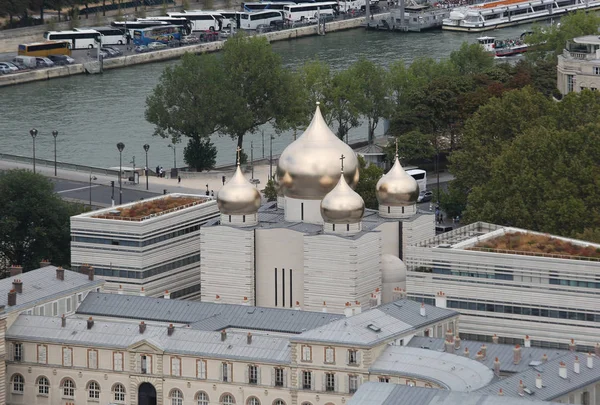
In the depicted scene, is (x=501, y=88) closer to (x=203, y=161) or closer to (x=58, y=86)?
(x=203, y=161)

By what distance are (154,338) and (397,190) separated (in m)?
15.6

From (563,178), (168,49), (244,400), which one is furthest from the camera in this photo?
(168,49)

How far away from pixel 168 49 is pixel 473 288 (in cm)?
9275

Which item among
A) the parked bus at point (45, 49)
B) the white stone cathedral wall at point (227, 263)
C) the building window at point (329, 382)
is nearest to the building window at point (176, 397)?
the building window at point (329, 382)

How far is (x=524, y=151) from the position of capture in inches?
4419

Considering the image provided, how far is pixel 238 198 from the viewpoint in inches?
3999

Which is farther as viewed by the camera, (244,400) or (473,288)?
(473,288)

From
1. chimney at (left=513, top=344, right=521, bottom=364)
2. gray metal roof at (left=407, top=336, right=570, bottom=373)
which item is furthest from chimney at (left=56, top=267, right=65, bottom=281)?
chimney at (left=513, top=344, right=521, bottom=364)

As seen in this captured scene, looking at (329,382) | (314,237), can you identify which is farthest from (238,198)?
(329,382)

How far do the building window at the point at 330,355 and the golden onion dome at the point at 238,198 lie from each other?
14815 mm

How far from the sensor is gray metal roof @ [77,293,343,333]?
93.7 m

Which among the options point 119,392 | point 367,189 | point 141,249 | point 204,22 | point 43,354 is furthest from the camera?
point 204,22

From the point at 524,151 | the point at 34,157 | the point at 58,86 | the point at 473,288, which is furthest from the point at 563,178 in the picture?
the point at 58,86

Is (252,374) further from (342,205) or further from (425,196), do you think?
(425,196)
